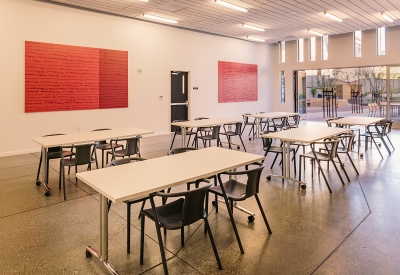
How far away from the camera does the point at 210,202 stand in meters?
3.76

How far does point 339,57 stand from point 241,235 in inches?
416

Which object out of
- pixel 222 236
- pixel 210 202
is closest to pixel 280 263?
pixel 222 236

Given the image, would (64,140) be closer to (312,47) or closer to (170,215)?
(170,215)

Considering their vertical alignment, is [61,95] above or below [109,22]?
below

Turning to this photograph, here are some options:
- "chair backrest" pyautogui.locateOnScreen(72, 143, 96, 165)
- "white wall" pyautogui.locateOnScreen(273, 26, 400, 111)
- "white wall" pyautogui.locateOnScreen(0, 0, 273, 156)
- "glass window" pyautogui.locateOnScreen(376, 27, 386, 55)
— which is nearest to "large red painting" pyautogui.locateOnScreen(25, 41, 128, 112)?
"white wall" pyautogui.locateOnScreen(0, 0, 273, 156)

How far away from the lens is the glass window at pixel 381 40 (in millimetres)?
10250

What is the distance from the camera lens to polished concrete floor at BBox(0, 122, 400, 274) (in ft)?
7.75

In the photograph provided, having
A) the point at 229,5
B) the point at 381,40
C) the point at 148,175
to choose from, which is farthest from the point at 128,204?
the point at 381,40

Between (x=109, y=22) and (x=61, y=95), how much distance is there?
237cm

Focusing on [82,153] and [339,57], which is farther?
[339,57]

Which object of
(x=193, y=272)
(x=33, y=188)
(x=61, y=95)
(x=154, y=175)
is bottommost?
(x=193, y=272)

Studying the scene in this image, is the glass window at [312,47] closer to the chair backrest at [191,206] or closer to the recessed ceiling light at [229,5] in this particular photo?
the recessed ceiling light at [229,5]

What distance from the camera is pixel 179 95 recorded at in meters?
9.73

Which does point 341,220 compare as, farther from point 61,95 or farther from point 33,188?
point 61,95
